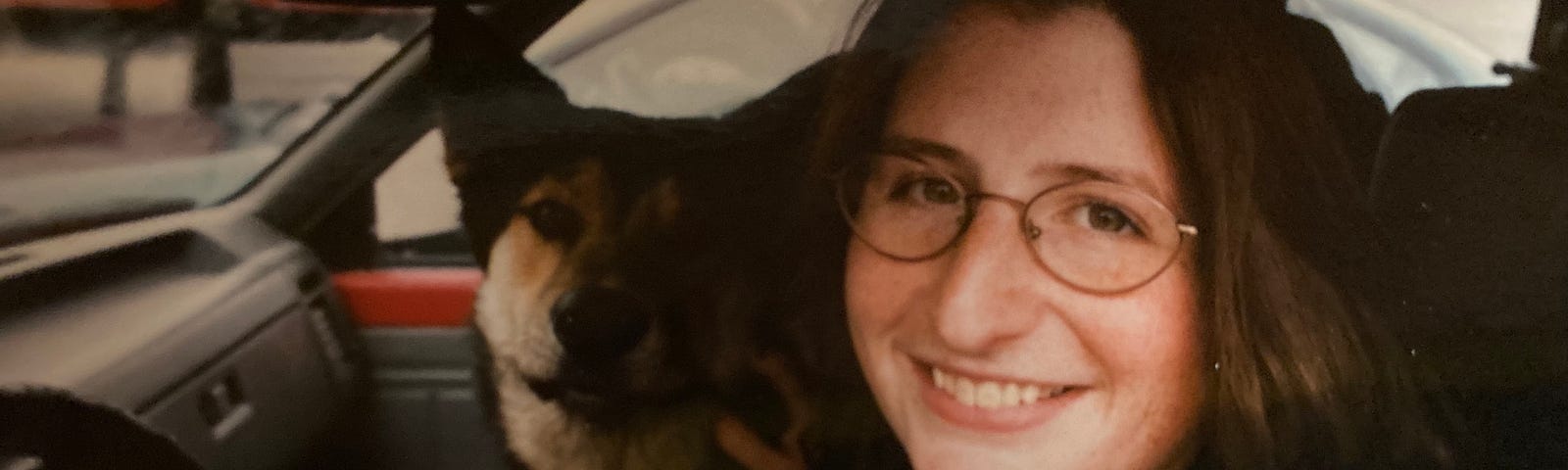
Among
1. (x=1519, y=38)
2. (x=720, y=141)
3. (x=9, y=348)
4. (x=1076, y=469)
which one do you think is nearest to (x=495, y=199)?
(x=720, y=141)

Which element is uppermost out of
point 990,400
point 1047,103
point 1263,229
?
point 1047,103

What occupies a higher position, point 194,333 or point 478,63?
point 478,63

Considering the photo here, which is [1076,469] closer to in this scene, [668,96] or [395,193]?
[668,96]

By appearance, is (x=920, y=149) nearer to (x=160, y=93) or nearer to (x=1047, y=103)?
(x=1047, y=103)

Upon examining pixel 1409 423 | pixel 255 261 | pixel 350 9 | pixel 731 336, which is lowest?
pixel 1409 423

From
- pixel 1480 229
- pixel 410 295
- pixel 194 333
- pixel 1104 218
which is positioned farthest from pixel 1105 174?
pixel 194 333

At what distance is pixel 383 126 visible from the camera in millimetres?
869

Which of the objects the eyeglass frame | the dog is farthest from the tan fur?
the eyeglass frame

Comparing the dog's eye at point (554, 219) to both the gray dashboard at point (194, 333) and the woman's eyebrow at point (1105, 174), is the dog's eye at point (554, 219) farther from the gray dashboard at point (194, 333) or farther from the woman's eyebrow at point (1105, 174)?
the woman's eyebrow at point (1105, 174)

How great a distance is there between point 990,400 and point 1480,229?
0.40 m

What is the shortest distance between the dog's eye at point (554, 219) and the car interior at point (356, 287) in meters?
0.06

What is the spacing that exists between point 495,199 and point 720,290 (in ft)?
0.60

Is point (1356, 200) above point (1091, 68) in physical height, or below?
below

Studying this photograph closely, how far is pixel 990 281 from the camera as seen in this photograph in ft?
2.81
